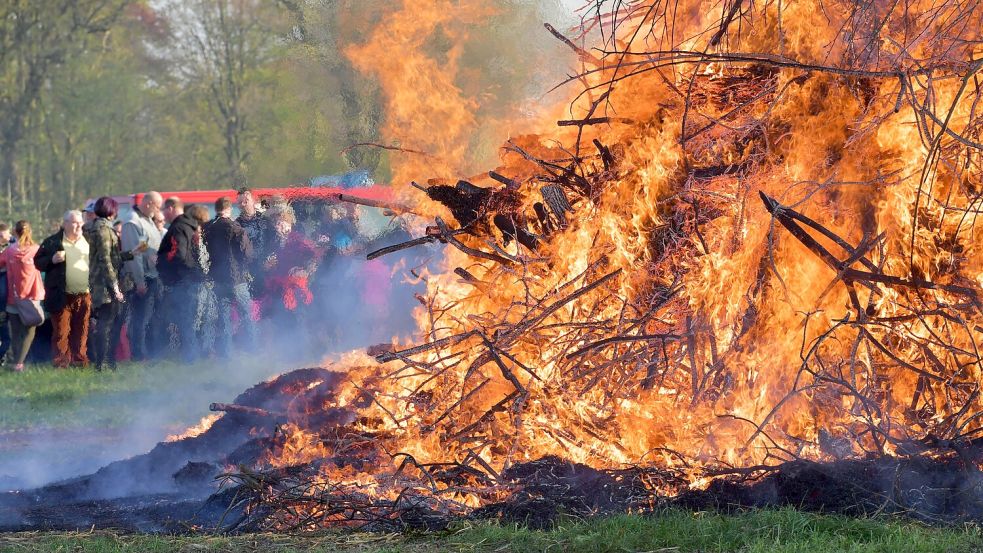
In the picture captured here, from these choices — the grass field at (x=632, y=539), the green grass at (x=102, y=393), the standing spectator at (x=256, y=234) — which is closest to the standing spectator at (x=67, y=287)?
the green grass at (x=102, y=393)

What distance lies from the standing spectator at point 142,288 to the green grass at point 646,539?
7926 millimetres

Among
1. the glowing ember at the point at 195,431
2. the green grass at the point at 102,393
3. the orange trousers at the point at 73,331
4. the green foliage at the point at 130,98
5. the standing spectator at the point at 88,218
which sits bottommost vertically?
the glowing ember at the point at 195,431

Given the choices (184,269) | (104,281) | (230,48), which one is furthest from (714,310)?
(230,48)

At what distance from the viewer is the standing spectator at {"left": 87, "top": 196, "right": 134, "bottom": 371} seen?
1300 centimetres

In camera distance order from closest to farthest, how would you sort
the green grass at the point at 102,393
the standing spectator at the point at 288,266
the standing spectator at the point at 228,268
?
the green grass at the point at 102,393
the standing spectator at the point at 228,268
the standing spectator at the point at 288,266

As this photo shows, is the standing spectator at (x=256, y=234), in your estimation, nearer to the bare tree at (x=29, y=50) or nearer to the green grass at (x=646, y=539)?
the green grass at (x=646, y=539)

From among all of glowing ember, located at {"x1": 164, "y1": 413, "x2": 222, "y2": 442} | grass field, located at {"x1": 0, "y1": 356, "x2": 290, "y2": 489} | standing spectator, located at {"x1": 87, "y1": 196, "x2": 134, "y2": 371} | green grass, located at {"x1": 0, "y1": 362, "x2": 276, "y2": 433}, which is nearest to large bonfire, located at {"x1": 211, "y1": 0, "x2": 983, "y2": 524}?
glowing ember, located at {"x1": 164, "y1": 413, "x2": 222, "y2": 442}

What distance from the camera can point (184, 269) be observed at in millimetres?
13023

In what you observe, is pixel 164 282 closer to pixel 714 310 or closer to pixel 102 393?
pixel 102 393

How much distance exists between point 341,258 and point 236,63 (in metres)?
21.0

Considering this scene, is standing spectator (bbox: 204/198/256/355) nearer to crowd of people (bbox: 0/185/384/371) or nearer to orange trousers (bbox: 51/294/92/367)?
crowd of people (bbox: 0/185/384/371)

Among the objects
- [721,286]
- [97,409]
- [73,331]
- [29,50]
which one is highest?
[29,50]

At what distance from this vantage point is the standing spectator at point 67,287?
42.5 feet

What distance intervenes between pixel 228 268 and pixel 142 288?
4.24 feet
